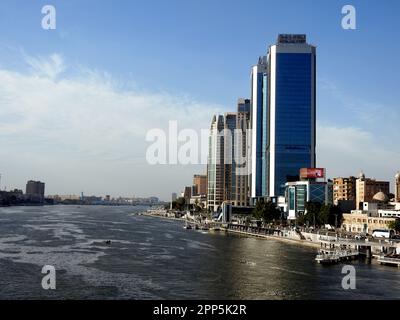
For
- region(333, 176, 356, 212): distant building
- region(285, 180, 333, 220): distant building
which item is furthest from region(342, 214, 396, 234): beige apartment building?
region(333, 176, 356, 212): distant building

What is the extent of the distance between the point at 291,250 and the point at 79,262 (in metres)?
32.0

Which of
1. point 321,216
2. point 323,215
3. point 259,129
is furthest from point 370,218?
point 259,129

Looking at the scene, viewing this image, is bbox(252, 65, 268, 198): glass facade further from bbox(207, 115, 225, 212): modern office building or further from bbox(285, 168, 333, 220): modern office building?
bbox(285, 168, 333, 220): modern office building

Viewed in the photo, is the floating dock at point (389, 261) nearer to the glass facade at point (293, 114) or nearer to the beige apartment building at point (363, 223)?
the beige apartment building at point (363, 223)

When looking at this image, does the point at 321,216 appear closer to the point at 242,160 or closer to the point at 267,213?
the point at 267,213

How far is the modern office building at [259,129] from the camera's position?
159625 mm

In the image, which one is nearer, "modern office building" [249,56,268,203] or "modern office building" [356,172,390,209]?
"modern office building" [356,172,390,209]

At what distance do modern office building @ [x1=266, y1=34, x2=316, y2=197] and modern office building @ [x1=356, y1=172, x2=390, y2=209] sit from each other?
16.2 m

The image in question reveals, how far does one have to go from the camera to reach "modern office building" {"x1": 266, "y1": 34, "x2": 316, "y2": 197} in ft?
472

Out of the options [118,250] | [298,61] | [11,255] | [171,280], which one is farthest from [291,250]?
[298,61]

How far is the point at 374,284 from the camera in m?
42.5

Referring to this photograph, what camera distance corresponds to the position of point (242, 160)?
188 m
